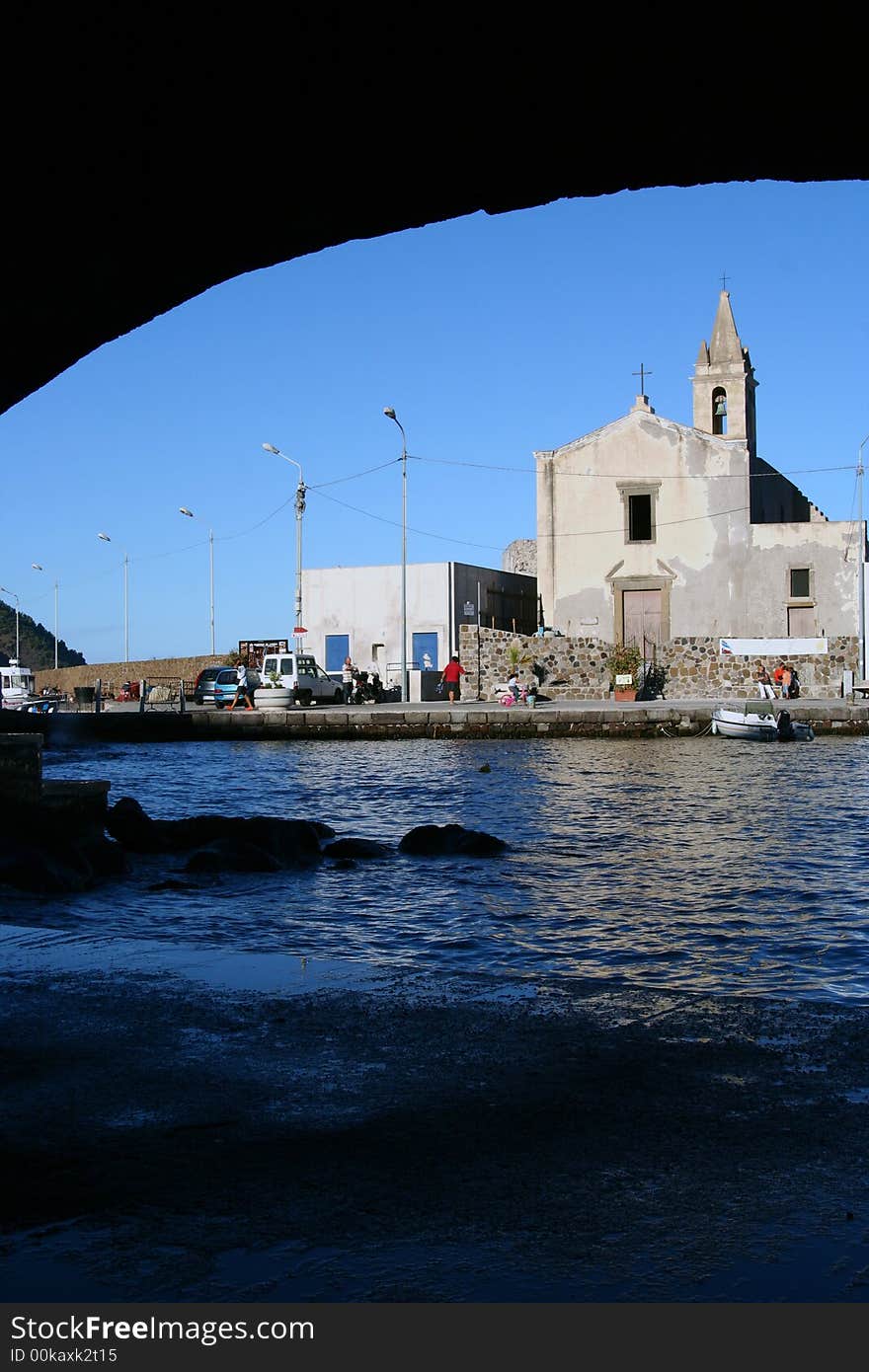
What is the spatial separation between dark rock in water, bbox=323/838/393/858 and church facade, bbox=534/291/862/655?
2892 cm

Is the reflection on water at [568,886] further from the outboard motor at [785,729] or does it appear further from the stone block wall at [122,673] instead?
the stone block wall at [122,673]

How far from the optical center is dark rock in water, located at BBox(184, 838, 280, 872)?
11.0 meters

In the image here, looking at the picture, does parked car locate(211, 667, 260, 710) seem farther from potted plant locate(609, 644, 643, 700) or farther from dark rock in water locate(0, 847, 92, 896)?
dark rock in water locate(0, 847, 92, 896)

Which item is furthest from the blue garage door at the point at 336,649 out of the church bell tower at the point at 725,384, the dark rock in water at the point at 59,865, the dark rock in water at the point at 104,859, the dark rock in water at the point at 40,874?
the dark rock in water at the point at 40,874

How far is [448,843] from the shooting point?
12617mm

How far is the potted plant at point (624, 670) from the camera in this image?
37.7 meters

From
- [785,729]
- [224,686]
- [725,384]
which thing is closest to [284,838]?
[785,729]

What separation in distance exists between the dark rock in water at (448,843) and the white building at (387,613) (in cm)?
3199

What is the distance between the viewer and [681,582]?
4081 centimetres

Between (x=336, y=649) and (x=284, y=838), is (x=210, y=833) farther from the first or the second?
(x=336, y=649)

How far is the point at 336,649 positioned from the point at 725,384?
16.4 m
